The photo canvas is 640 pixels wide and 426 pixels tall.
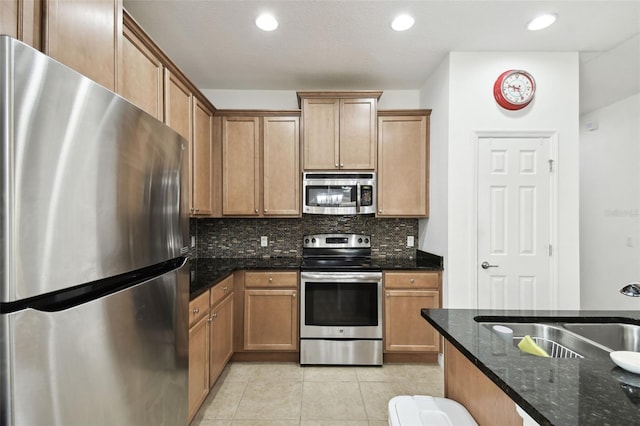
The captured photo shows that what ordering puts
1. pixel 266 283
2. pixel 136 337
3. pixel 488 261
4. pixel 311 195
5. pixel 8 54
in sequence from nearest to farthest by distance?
pixel 8 54
pixel 136 337
pixel 488 261
pixel 266 283
pixel 311 195

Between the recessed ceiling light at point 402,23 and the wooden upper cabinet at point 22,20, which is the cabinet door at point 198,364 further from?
the recessed ceiling light at point 402,23

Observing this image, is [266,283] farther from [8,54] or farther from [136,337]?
[8,54]

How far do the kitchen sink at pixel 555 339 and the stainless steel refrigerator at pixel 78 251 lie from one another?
1.29m

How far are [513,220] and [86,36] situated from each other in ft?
9.96

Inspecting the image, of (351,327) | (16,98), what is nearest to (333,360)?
(351,327)

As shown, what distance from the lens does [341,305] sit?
2.84 meters

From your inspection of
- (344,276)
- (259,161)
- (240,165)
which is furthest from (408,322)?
(240,165)

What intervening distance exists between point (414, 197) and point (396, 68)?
4.14 feet

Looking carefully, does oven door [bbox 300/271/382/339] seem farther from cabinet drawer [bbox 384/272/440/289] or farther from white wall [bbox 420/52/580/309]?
white wall [bbox 420/52/580/309]

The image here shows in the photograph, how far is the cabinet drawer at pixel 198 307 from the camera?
1867 millimetres

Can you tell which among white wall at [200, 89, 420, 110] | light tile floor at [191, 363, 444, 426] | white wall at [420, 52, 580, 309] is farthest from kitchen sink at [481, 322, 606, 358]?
white wall at [200, 89, 420, 110]

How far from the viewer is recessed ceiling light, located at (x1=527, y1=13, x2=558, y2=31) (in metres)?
2.18

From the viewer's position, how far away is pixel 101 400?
2.38 ft

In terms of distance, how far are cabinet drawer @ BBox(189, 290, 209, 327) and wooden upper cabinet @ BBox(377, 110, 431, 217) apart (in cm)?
183
